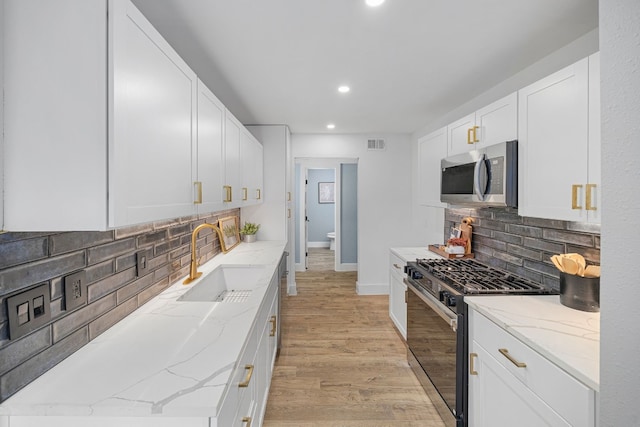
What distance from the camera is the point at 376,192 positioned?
Result: 468cm

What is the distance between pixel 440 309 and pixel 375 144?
3.08m

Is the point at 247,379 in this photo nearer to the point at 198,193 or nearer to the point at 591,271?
the point at 198,193

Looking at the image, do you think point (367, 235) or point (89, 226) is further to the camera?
point (367, 235)

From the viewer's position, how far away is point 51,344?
1.04 metres

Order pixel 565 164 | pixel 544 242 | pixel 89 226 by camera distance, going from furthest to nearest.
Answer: pixel 544 242 → pixel 565 164 → pixel 89 226

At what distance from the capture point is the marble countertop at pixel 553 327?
43.2 inches

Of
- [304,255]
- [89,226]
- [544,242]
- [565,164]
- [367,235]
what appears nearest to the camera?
[89,226]

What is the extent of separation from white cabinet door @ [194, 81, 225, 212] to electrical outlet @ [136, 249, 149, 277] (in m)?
0.37

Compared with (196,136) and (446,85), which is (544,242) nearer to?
(446,85)

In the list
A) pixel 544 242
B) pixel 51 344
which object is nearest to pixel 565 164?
pixel 544 242

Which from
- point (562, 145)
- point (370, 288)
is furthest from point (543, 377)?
point (370, 288)

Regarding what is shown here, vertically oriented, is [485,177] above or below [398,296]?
above

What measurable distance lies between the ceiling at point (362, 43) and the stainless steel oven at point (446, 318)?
57.5 inches

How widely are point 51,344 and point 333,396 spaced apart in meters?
Result: 1.85
